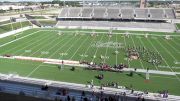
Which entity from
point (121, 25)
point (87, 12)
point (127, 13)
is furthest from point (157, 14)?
point (87, 12)

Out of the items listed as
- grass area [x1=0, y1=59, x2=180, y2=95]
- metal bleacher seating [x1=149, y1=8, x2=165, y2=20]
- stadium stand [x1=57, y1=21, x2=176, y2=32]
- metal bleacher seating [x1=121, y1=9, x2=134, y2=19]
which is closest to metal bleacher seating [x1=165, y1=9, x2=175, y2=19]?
metal bleacher seating [x1=149, y1=8, x2=165, y2=20]

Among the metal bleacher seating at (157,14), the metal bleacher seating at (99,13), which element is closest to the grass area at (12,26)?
the metal bleacher seating at (99,13)

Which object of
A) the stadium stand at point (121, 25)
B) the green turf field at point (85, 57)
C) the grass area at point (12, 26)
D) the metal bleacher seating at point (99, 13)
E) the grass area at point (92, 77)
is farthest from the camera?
the metal bleacher seating at point (99, 13)

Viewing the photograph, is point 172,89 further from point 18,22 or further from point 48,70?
point 18,22

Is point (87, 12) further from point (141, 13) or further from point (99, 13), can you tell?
point (141, 13)

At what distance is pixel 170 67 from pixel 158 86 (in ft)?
23.4

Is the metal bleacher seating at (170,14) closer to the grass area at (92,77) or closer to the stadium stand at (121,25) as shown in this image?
the stadium stand at (121,25)

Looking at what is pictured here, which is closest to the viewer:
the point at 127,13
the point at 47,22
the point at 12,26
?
the point at 12,26

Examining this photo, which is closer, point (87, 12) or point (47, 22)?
point (47, 22)

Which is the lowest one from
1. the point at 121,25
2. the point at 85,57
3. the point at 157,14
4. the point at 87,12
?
the point at 85,57

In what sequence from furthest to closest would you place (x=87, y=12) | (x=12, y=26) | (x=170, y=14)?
(x=87, y=12), (x=170, y=14), (x=12, y=26)

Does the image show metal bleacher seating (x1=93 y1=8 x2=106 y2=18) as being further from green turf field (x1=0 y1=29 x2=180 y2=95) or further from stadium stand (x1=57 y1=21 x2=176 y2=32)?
green turf field (x1=0 y1=29 x2=180 y2=95)

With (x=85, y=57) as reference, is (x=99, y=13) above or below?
above

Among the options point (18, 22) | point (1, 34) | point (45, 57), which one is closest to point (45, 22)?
point (18, 22)
